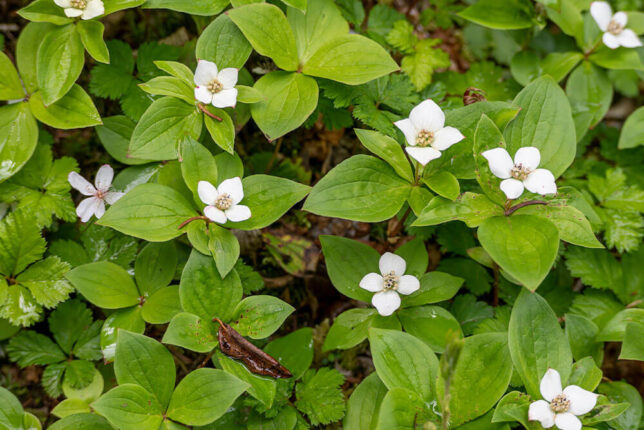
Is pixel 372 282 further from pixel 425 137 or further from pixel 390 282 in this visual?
pixel 425 137

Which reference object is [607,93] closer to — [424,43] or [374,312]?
[424,43]

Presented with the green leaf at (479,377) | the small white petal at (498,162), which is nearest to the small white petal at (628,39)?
the small white petal at (498,162)

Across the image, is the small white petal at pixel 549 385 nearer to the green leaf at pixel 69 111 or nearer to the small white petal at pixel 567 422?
the small white petal at pixel 567 422

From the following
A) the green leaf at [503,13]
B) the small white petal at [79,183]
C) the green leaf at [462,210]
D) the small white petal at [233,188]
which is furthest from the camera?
the green leaf at [503,13]

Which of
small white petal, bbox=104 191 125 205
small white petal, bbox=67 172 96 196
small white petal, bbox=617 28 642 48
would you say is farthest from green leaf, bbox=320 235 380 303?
small white petal, bbox=617 28 642 48

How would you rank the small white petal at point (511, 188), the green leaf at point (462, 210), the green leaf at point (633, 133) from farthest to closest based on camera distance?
1. the green leaf at point (633, 133)
2. the green leaf at point (462, 210)
3. the small white petal at point (511, 188)

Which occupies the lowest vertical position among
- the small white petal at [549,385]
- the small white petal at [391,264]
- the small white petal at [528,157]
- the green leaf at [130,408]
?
the green leaf at [130,408]

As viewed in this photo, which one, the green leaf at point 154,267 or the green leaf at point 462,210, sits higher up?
the green leaf at point 462,210
